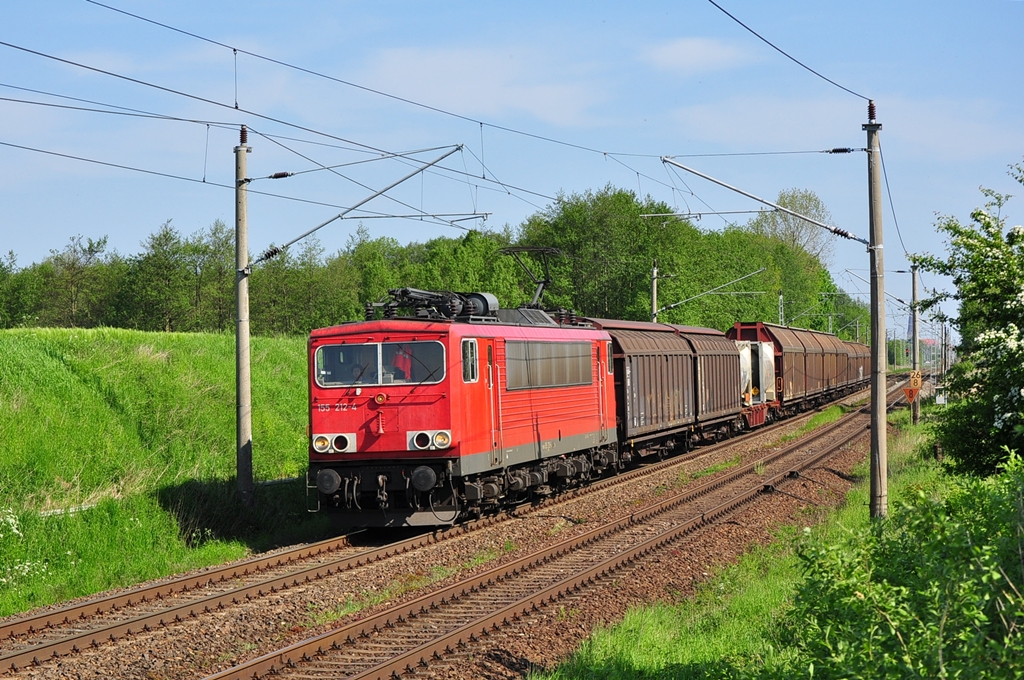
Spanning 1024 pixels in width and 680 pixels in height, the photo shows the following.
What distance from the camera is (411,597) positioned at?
11.7 metres

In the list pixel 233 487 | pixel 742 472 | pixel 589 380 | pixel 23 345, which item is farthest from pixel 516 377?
pixel 23 345

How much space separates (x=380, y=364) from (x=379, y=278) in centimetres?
2918

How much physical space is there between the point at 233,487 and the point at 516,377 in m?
5.53

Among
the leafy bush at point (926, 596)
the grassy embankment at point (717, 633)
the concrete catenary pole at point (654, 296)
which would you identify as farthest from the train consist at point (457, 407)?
the concrete catenary pole at point (654, 296)

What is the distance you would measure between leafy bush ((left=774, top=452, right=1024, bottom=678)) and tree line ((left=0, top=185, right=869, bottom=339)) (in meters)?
34.2

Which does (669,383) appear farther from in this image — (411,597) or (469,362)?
(411,597)

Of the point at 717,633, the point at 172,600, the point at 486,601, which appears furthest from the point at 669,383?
the point at 172,600

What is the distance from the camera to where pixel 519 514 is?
59.6 ft

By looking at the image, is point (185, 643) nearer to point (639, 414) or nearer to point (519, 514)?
point (519, 514)

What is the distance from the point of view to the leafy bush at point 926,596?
524 centimetres

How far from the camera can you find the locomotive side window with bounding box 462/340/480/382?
15524mm

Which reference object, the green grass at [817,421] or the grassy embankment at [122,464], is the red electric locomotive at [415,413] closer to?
the grassy embankment at [122,464]

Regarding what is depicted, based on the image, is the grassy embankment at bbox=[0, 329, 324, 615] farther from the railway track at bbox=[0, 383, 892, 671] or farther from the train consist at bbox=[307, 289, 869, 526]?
the train consist at bbox=[307, 289, 869, 526]

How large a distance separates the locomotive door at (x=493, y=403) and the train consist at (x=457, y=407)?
1.3 inches
